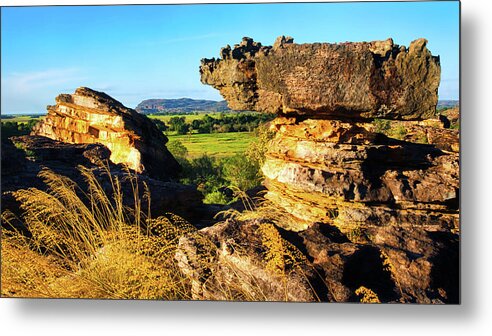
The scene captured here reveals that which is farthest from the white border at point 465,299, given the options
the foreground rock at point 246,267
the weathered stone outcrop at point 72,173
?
the weathered stone outcrop at point 72,173

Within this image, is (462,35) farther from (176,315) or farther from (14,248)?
(14,248)

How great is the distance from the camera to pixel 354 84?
616 cm

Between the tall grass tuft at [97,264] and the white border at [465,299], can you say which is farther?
the white border at [465,299]

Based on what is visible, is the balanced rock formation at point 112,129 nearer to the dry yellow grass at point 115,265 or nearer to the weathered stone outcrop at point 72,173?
the weathered stone outcrop at point 72,173

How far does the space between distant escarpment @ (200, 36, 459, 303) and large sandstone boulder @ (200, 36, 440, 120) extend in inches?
0.5

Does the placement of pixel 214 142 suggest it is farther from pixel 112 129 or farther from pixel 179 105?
pixel 179 105

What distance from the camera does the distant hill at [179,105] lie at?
34.0 ft

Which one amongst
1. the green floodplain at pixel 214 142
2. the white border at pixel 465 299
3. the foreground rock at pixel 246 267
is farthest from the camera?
the green floodplain at pixel 214 142

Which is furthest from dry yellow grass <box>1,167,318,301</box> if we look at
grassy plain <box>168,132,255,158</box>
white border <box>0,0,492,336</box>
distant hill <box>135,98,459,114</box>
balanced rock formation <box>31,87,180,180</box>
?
grassy plain <box>168,132,255,158</box>

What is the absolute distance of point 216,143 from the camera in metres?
18.6

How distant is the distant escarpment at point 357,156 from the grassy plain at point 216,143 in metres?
9.92

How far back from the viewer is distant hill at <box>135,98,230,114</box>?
408 inches

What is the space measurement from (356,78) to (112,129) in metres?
7.69

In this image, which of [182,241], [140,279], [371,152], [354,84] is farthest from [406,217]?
[140,279]
